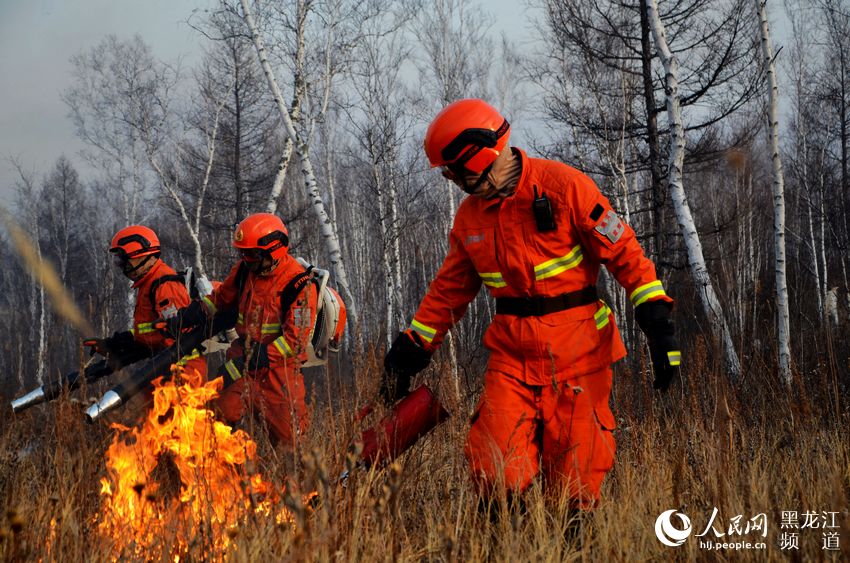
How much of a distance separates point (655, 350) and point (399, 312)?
11.1m

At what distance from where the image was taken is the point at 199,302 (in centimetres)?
534

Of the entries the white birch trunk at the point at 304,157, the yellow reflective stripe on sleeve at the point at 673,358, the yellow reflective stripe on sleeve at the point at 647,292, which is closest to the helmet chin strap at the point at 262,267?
the yellow reflective stripe on sleeve at the point at 647,292

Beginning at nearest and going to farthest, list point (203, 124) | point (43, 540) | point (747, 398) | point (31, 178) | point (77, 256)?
point (43, 540) → point (747, 398) → point (203, 124) → point (31, 178) → point (77, 256)

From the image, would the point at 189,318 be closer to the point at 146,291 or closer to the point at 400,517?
the point at 146,291

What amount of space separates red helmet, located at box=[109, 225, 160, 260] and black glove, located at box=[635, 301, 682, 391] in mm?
4502

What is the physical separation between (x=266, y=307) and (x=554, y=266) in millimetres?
2835

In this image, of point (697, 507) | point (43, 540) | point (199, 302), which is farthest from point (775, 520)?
point (199, 302)

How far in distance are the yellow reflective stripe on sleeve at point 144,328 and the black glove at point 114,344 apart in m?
0.12

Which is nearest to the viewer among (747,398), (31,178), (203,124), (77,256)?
(747,398)

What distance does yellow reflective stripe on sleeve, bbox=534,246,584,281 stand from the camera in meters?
2.90

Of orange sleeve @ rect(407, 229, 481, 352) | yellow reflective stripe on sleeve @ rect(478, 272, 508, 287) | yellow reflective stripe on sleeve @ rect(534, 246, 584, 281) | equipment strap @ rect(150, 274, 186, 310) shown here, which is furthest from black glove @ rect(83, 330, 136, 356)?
yellow reflective stripe on sleeve @ rect(534, 246, 584, 281)

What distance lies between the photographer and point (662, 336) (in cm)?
276

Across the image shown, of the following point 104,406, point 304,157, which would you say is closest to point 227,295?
point 104,406

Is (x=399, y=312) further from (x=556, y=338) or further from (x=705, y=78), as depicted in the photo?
(x=556, y=338)
